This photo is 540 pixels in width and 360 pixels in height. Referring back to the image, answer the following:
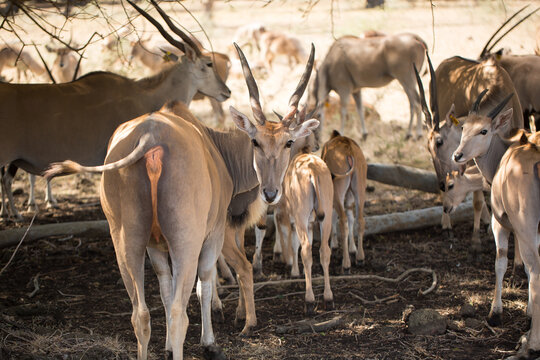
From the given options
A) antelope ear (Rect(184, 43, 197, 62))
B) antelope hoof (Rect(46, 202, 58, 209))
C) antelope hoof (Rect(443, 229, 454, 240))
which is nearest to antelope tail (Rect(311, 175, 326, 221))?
antelope hoof (Rect(443, 229, 454, 240))

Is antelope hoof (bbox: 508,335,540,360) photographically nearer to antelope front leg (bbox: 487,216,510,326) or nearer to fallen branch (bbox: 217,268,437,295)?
antelope front leg (bbox: 487,216,510,326)

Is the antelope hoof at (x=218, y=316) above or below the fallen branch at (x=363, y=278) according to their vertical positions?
below

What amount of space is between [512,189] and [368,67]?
7141 mm

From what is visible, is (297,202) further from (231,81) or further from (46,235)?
(231,81)

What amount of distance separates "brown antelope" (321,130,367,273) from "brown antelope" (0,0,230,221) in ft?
6.42

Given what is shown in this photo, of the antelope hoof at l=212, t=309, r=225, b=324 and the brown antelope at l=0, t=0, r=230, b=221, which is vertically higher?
the brown antelope at l=0, t=0, r=230, b=221

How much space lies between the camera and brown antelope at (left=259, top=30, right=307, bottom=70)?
1738 centimetres

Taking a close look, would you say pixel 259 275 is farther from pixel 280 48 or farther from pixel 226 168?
pixel 280 48

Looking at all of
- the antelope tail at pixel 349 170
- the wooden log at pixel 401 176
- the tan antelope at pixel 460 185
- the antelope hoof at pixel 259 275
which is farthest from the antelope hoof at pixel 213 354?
the wooden log at pixel 401 176

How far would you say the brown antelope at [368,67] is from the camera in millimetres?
10891

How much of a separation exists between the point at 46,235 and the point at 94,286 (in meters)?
1.08

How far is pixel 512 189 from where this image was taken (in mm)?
4246

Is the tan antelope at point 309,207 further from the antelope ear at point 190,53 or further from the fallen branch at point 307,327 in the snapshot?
the antelope ear at point 190,53

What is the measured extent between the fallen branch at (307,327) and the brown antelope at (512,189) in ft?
3.68
